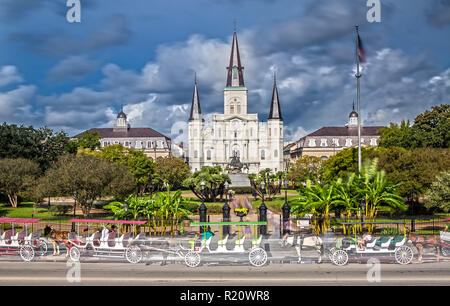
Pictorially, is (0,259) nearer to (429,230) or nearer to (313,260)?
(313,260)

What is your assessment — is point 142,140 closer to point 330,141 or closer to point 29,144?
point 330,141

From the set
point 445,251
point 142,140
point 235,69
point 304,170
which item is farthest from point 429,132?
point 142,140

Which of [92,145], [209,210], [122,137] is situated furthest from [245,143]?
[209,210]

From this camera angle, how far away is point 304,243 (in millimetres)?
17266

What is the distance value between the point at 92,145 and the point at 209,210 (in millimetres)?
46546

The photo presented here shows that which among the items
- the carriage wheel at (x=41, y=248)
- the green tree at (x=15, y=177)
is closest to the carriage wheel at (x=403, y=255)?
the carriage wheel at (x=41, y=248)

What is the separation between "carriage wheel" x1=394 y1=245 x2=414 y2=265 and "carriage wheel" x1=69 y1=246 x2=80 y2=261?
1329 centimetres

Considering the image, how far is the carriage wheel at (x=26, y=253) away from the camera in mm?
17125

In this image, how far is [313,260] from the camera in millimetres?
16656

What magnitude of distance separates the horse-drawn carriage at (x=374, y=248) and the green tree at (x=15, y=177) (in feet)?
113

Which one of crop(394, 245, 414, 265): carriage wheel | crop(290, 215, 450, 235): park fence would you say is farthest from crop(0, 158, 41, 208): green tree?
crop(394, 245, 414, 265): carriage wheel

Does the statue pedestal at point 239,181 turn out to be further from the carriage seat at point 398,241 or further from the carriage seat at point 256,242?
the carriage seat at point 398,241

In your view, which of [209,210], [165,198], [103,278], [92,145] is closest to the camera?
[103,278]

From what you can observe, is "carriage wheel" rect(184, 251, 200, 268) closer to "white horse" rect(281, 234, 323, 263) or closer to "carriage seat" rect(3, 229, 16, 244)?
"white horse" rect(281, 234, 323, 263)
